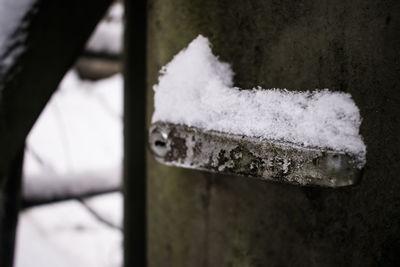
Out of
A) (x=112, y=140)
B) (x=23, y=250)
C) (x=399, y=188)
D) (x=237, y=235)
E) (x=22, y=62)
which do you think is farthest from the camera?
(x=112, y=140)

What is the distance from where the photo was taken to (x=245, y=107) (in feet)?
1.57

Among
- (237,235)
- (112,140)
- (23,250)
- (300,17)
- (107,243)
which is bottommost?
(107,243)

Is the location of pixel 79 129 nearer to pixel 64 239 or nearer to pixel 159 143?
pixel 64 239

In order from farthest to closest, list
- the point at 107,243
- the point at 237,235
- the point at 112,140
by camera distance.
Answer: the point at 112,140
the point at 107,243
the point at 237,235

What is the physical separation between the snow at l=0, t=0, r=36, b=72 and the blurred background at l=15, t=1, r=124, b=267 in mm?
857

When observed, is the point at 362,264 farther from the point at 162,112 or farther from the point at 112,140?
the point at 112,140

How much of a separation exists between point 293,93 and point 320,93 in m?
0.04

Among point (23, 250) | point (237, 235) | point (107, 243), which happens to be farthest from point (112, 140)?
point (237, 235)

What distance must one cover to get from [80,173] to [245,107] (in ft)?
4.42

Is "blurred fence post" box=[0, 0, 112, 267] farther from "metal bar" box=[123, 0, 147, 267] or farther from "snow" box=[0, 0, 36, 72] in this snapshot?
"metal bar" box=[123, 0, 147, 267]

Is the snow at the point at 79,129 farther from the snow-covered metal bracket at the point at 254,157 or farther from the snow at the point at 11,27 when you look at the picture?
the snow-covered metal bracket at the point at 254,157

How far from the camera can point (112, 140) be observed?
4281mm

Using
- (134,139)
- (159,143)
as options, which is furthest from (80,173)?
(159,143)

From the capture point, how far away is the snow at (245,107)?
0.43 metres
